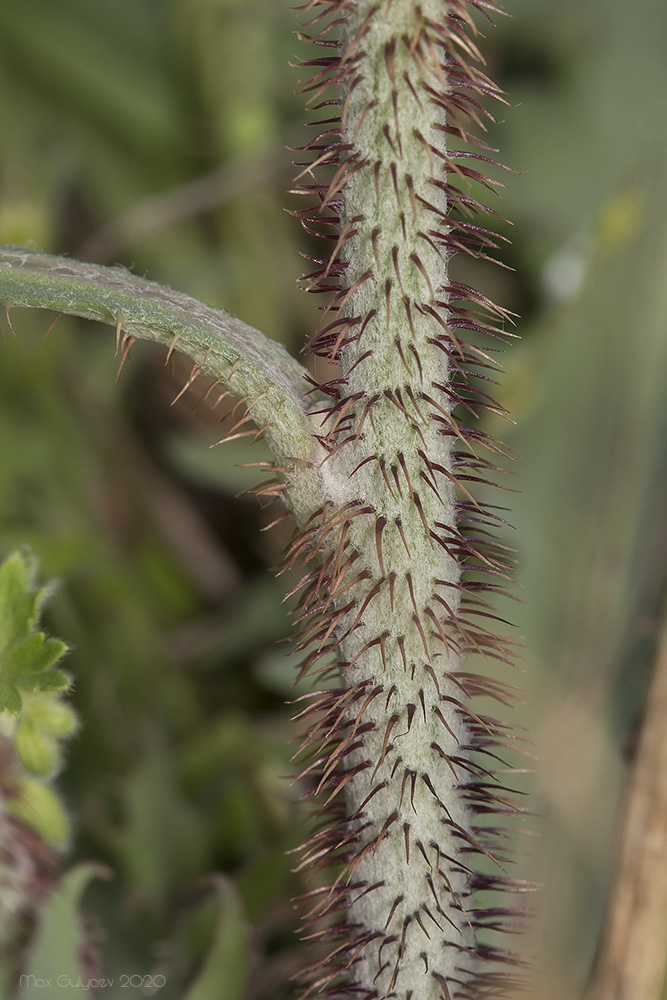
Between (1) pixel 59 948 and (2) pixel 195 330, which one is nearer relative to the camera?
(2) pixel 195 330

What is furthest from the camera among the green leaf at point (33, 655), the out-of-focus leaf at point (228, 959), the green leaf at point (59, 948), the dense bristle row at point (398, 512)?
the out-of-focus leaf at point (228, 959)

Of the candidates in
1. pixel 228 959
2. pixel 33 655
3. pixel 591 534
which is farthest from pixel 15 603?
pixel 591 534

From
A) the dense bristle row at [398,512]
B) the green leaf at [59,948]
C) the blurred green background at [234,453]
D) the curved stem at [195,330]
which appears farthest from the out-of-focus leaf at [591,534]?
the curved stem at [195,330]

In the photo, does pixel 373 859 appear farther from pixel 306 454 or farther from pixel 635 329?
pixel 635 329

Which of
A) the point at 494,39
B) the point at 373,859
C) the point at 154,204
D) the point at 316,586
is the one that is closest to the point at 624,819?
the point at 373,859

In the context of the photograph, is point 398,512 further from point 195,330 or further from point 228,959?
point 228,959

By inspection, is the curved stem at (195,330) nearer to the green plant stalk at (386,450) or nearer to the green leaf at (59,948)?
the green plant stalk at (386,450)
